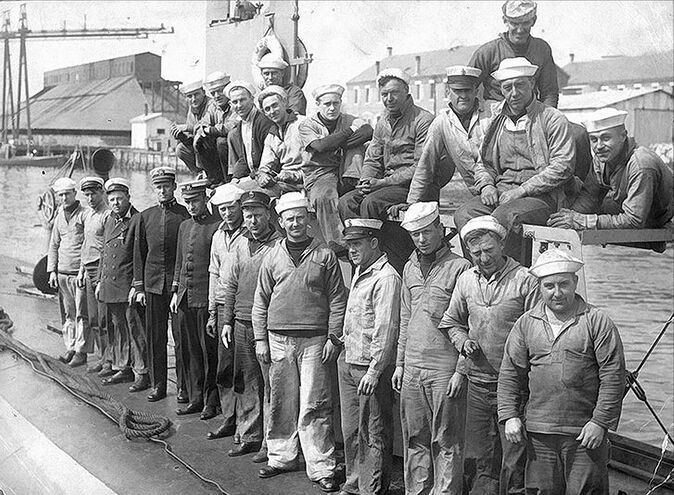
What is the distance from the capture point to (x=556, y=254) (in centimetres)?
461

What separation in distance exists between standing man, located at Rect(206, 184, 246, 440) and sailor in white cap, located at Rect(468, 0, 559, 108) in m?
2.46

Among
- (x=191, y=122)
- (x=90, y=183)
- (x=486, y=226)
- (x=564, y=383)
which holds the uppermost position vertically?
(x=191, y=122)

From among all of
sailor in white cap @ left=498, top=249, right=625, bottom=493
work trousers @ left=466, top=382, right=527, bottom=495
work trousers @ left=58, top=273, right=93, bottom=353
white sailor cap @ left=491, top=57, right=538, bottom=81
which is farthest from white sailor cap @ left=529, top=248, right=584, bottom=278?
work trousers @ left=58, top=273, right=93, bottom=353

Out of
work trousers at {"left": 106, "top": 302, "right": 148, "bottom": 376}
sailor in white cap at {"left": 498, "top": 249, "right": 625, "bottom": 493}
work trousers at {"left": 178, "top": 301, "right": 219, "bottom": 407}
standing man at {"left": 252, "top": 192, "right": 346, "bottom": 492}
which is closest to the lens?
sailor in white cap at {"left": 498, "top": 249, "right": 625, "bottom": 493}

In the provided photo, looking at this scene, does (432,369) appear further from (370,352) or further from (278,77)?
(278,77)

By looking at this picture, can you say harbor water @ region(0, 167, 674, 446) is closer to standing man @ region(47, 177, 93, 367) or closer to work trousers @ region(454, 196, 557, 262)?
standing man @ region(47, 177, 93, 367)

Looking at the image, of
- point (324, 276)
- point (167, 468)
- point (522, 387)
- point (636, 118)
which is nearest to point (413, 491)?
point (522, 387)

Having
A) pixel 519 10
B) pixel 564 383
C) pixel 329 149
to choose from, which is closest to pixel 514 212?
pixel 564 383

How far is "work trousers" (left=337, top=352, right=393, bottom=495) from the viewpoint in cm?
601

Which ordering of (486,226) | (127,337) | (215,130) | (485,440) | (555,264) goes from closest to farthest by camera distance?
1. (555,264)
2. (486,226)
3. (485,440)
4. (215,130)
5. (127,337)

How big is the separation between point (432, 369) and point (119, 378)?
5572 millimetres

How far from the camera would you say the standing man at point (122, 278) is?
9.42 meters

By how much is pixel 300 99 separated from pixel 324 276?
9.20ft

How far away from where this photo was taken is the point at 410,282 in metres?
5.74
